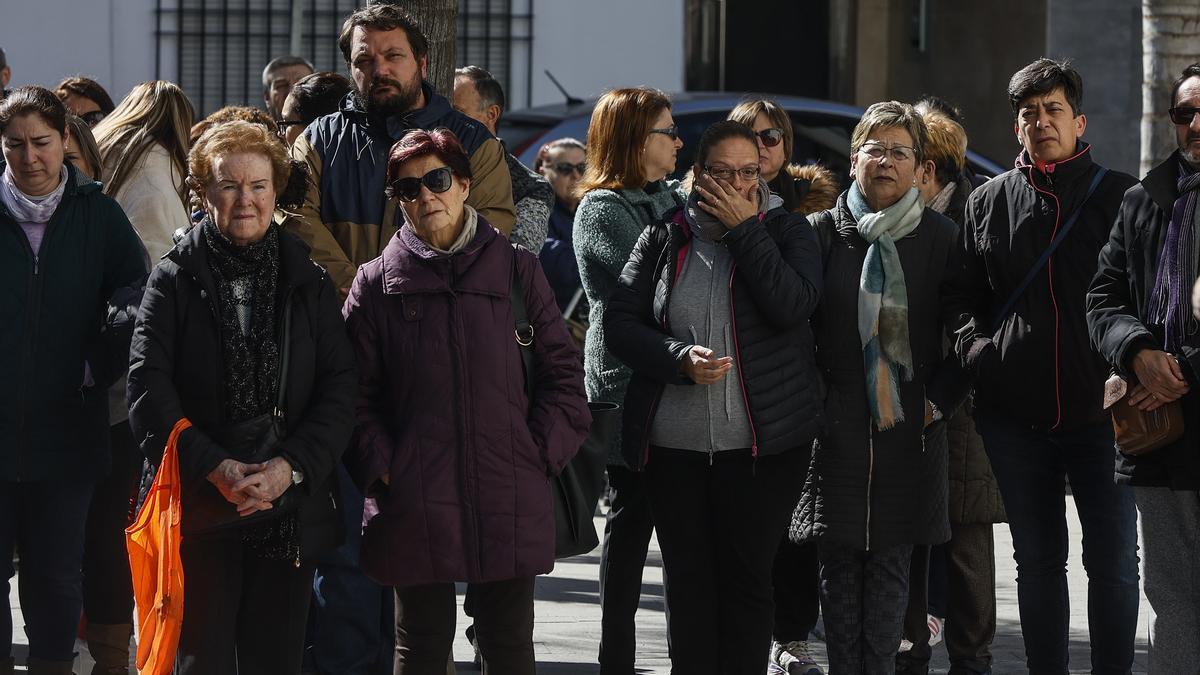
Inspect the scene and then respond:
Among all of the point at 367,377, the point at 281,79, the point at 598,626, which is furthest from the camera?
the point at 281,79

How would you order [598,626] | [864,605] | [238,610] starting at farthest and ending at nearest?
[598,626]
[864,605]
[238,610]

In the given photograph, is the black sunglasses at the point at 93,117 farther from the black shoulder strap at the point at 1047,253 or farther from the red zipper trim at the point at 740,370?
the black shoulder strap at the point at 1047,253

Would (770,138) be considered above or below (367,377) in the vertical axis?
above

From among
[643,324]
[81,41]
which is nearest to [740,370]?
[643,324]

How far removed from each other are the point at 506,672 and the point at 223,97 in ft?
39.0

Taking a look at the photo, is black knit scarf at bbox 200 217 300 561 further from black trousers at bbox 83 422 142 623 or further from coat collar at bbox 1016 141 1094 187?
coat collar at bbox 1016 141 1094 187

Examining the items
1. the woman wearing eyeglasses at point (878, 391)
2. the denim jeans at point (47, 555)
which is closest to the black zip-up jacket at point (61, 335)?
the denim jeans at point (47, 555)

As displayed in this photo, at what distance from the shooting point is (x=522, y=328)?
525 cm

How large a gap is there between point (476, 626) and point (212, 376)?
108 cm

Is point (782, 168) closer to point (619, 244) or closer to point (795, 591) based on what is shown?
point (619, 244)

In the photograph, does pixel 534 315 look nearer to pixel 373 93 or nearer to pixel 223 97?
pixel 373 93

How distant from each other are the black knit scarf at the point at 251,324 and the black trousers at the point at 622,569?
164cm

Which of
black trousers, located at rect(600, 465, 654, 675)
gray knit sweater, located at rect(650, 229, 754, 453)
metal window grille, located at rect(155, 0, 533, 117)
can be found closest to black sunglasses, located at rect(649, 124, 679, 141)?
gray knit sweater, located at rect(650, 229, 754, 453)

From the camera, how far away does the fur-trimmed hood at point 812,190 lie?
7082mm
